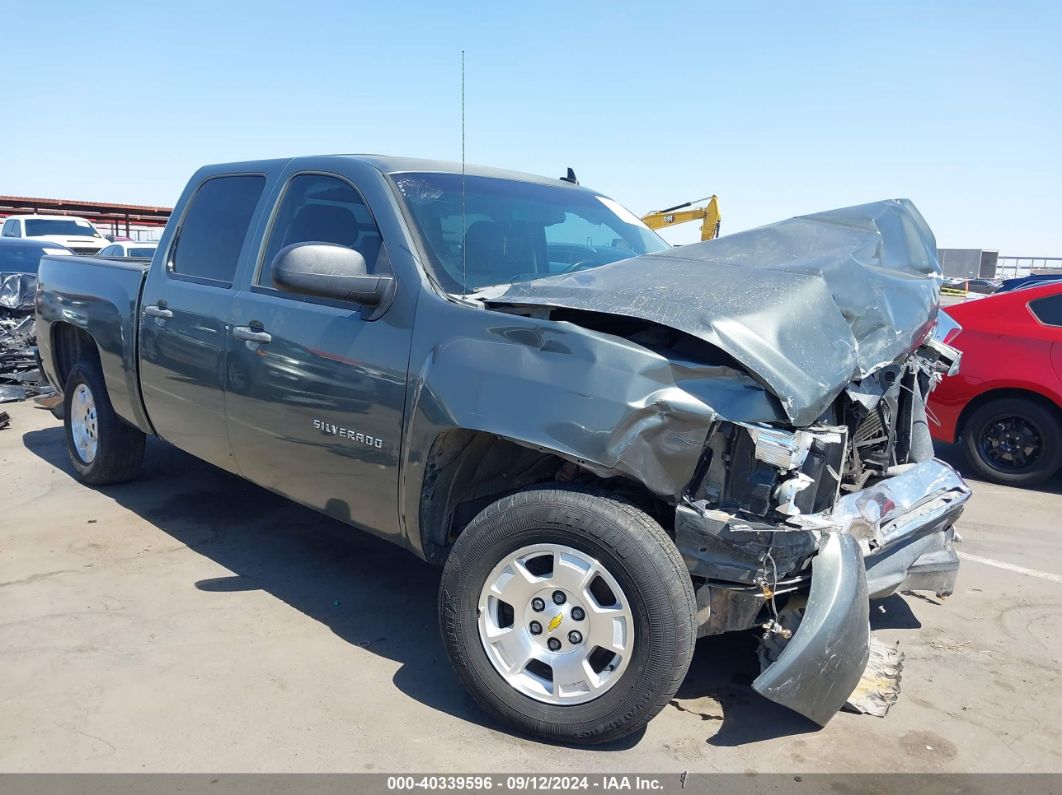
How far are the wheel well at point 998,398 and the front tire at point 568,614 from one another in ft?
16.1

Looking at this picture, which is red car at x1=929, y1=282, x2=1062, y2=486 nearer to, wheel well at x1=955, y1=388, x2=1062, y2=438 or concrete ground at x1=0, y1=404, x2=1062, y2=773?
wheel well at x1=955, y1=388, x2=1062, y2=438

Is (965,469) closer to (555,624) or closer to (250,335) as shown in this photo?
(555,624)

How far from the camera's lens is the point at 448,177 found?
395 cm

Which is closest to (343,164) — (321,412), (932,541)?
(321,412)

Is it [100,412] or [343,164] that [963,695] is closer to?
[343,164]

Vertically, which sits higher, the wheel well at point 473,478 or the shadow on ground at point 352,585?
the wheel well at point 473,478

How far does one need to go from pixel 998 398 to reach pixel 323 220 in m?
5.27

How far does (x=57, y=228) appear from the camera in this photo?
63.5 feet

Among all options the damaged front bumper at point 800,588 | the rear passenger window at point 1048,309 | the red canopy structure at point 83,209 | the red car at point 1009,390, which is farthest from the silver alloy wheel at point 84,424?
the red canopy structure at point 83,209

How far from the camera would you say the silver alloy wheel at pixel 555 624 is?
2758 mm

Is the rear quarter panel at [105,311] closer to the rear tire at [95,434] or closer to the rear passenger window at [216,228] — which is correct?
the rear tire at [95,434]

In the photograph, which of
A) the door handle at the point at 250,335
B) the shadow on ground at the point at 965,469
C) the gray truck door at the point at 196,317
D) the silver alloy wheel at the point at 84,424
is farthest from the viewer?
the shadow on ground at the point at 965,469

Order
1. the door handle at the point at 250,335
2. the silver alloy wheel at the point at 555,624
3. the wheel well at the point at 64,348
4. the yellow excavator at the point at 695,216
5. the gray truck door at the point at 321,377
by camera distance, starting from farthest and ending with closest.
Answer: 1. the yellow excavator at the point at 695,216
2. the wheel well at the point at 64,348
3. the door handle at the point at 250,335
4. the gray truck door at the point at 321,377
5. the silver alloy wheel at the point at 555,624

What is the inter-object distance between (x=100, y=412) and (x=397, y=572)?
240 cm
